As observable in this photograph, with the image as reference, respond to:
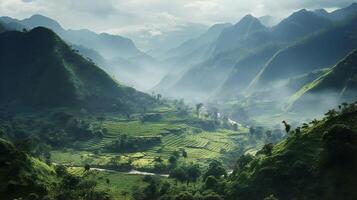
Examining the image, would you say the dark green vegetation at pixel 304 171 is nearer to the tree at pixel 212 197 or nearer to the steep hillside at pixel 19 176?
the tree at pixel 212 197

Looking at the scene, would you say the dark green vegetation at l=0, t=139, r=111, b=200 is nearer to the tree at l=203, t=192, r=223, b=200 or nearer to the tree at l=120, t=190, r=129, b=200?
the tree at l=120, t=190, r=129, b=200

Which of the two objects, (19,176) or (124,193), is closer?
(19,176)

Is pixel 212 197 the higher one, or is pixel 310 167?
pixel 310 167

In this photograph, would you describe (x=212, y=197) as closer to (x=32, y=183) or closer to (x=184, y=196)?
(x=184, y=196)

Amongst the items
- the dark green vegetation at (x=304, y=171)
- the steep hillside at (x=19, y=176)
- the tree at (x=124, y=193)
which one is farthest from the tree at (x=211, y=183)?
the steep hillside at (x=19, y=176)

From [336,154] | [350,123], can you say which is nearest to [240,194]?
[336,154]

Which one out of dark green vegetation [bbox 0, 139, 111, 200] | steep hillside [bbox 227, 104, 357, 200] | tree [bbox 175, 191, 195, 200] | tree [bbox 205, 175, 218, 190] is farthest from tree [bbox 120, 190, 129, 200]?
steep hillside [bbox 227, 104, 357, 200]

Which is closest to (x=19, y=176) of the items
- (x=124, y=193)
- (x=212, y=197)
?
(x=124, y=193)

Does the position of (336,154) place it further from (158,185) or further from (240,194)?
(158,185)
